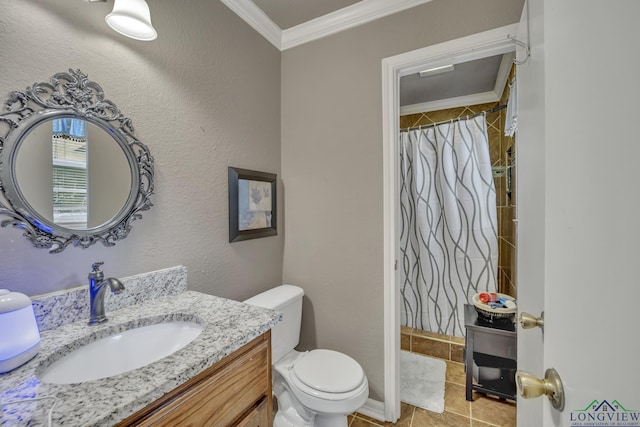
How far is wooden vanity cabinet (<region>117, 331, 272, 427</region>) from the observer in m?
0.60

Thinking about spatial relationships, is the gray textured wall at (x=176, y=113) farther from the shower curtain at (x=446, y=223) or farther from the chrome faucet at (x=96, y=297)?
the shower curtain at (x=446, y=223)

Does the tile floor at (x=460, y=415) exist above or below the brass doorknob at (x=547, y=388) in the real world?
below

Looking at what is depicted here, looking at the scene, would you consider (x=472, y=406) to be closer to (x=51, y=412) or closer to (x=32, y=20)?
(x=51, y=412)

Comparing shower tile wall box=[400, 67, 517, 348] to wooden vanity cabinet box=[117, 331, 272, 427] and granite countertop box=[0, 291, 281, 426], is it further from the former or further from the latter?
granite countertop box=[0, 291, 281, 426]

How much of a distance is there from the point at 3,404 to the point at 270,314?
24.1 inches

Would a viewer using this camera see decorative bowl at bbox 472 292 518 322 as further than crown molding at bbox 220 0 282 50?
Yes

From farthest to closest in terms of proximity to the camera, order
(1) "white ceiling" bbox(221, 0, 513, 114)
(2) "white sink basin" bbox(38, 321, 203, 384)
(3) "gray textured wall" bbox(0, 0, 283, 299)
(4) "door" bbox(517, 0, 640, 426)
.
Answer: (1) "white ceiling" bbox(221, 0, 513, 114) → (3) "gray textured wall" bbox(0, 0, 283, 299) → (2) "white sink basin" bbox(38, 321, 203, 384) → (4) "door" bbox(517, 0, 640, 426)

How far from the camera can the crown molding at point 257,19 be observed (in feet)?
4.99

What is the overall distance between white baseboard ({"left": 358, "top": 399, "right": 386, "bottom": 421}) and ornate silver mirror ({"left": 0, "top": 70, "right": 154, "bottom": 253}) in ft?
5.42

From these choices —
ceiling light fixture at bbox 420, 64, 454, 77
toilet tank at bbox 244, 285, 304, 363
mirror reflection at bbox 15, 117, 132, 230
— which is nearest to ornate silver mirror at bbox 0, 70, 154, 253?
mirror reflection at bbox 15, 117, 132, 230

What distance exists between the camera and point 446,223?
2428 millimetres

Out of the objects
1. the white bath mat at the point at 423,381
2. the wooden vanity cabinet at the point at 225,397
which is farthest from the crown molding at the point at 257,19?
the white bath mat at the point at 423,381

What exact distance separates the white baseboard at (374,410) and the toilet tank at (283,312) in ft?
1.97

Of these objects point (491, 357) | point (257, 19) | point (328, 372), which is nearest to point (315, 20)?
point (257, 19)
